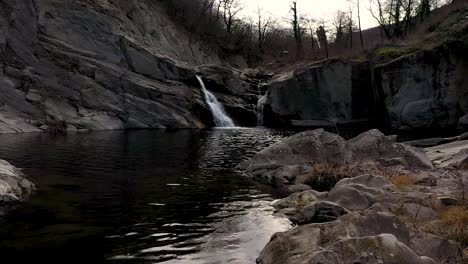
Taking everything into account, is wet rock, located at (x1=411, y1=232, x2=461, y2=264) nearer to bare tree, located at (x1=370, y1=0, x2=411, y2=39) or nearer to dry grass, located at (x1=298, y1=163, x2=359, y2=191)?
dry grass, located at (x1=298, y1=163, x2=359, y2=191)

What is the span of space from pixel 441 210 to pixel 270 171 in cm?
912

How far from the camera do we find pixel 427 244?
768cm

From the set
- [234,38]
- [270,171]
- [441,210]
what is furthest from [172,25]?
[441,210]

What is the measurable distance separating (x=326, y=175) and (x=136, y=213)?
25.3 feet

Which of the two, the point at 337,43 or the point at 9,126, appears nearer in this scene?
the point at 9,126

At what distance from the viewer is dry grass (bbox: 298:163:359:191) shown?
54.4 feet

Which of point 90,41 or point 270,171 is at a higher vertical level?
point 90,41

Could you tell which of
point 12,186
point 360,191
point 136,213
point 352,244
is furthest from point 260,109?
point 352,244

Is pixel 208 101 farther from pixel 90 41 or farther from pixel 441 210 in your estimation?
pixel 441 210

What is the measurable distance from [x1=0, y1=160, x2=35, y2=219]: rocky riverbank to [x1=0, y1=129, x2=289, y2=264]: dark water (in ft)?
1.15

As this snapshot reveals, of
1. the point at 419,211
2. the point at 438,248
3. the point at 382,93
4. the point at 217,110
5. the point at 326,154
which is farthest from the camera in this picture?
the point at 217,110

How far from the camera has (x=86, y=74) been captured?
1837 inches

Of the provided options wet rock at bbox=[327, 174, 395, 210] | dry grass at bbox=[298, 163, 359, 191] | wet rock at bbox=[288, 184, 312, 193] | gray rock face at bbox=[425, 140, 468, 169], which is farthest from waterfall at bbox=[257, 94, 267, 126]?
wet rock at bbox=[327, 174, 395, 210]

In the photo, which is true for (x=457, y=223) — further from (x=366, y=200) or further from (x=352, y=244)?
(x=352, y=244)
